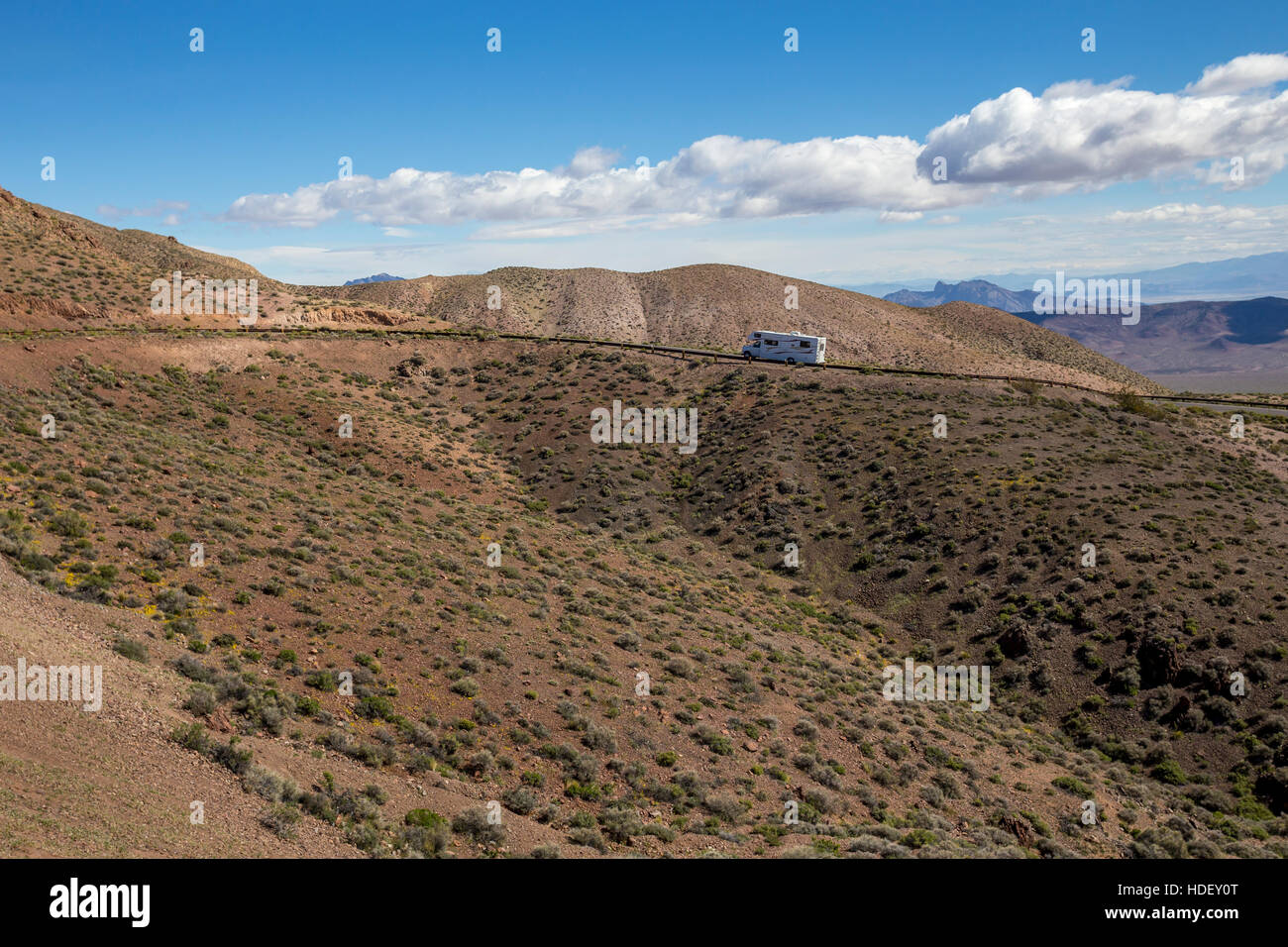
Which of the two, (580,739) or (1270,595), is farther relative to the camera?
(1270,595)

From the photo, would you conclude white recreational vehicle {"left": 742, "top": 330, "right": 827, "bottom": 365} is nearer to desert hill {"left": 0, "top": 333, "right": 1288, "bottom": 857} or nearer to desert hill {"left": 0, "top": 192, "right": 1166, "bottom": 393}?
desert hill {"left": 0, "top": 333, "right": 1288, "bottom": 857}

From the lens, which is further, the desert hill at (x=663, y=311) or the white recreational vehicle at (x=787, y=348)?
the desert hill at (x=663, y=311)

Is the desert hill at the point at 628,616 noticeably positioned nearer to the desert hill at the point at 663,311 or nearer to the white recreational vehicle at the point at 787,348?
the white recreational vehicle at the point at 787,348

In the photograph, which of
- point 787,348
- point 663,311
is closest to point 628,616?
point 787,348

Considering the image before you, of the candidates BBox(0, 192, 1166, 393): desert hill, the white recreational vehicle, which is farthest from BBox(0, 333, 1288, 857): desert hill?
BBox(0, 192, 1166, 393): desert hill

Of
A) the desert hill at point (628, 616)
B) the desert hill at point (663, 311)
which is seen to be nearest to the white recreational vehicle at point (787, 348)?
the desert hill at point (628, 616)

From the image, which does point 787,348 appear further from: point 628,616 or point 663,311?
point 663,311

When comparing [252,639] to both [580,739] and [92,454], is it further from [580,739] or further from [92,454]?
[92,454]

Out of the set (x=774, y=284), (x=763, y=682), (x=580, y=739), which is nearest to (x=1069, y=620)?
(x=763, y=682)
